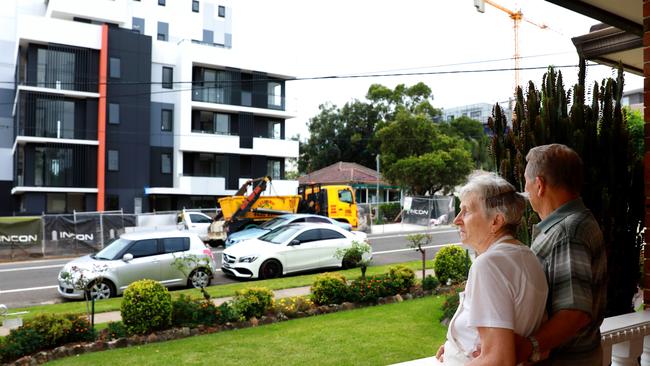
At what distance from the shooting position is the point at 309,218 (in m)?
16.8

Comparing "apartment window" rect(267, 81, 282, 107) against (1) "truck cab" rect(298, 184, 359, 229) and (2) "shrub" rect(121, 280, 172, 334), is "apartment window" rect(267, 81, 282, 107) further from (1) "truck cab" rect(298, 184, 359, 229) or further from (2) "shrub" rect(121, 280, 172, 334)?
(2) "shrub" rect(121, 280, 172, 334)

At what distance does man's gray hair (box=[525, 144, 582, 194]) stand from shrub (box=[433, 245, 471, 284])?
28.6 ft

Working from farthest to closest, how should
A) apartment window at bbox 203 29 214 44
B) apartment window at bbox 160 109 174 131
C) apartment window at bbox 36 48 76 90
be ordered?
A: 1. apartment window at bbox 203 29 214 44
2. apartment window at bbox 160 109 174 131
3. apartment window at bbox 36 48 76 90

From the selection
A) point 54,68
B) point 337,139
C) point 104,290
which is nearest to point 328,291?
point 104,290

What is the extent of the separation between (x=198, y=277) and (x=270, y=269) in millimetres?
1829

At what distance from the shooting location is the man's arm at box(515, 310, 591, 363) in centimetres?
166

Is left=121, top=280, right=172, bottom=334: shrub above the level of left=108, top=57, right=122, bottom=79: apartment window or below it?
below

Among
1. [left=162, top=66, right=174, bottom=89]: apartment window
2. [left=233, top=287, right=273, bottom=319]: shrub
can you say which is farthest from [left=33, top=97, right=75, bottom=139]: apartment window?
[left=233, top=287, right=273, bottom=319]: shrub

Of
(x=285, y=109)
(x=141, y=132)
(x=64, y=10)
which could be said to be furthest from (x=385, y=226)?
(x=64, y=10)

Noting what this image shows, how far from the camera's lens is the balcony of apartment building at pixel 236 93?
32469 mm

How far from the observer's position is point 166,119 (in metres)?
31.9

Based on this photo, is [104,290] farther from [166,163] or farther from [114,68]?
[166,163]

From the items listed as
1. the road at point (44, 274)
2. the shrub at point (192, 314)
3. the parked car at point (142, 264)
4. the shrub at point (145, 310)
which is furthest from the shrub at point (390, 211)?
the shrub at point (145, 310)

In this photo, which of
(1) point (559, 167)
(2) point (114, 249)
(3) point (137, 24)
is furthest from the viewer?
(3) point (137, 24)
